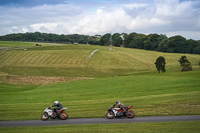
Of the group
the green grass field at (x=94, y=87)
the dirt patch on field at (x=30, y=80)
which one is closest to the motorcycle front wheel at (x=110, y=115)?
the green grass field at (x=94, y=87)

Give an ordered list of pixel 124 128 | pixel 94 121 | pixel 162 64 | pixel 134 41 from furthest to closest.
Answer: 1. pixel 134 41
2. pixel 162 64
3. pixel 94 121
4. pixel 124 128

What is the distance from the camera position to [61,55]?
92375 millimetres

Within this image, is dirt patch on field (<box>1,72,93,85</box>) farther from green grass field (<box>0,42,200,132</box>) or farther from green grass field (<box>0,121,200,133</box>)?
green grass field (<box>0,121,200,133</box>)

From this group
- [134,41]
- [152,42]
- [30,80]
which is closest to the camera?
[30,80]

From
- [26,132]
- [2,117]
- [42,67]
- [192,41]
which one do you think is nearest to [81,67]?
[42,67]

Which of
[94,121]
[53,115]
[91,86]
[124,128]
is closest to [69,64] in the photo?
[91,86]

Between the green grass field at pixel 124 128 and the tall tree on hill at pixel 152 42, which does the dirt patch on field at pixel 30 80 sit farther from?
the tall tree on hill at pixel 152 42

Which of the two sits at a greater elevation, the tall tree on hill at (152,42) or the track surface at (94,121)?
the tall tree on hill at (152,42)

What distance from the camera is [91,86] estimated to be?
4259 cm

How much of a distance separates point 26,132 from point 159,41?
147m

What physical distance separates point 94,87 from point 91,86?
4.57ft

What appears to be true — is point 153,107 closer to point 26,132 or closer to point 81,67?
point 26,132

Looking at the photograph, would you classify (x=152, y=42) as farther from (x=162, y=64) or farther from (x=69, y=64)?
(x=162, y=64)

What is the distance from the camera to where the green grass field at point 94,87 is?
21.8 meters
